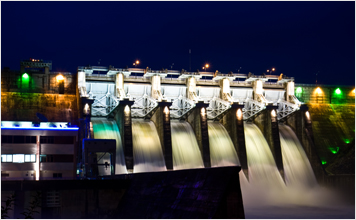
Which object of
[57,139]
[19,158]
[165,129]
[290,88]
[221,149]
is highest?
[290,88]

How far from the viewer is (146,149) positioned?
211 ft

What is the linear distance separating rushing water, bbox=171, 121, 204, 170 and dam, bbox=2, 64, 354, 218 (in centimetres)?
13

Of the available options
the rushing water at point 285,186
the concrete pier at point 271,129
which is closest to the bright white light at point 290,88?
the rushing water at point 285,186

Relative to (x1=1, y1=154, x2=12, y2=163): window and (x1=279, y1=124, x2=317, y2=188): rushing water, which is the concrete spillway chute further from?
(x1=279, y1=124, x2=317, y2=188): rushing water

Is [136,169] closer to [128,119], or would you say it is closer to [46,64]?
[128,119]

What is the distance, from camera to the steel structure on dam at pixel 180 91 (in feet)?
235

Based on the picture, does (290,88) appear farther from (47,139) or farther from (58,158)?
(47,139)

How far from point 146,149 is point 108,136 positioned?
5.08 meters

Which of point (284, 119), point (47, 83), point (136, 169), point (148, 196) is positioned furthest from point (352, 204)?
point (47, 83)

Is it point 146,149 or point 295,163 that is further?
point 295,163

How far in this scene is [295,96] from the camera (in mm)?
85188

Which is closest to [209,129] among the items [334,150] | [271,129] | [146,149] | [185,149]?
[185,149]

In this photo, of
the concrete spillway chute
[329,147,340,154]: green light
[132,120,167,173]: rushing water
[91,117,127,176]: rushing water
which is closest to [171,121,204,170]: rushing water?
[132,120,167,173]: rushing water

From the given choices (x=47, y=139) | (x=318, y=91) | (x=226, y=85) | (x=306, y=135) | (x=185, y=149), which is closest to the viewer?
(x=47, y=139)
